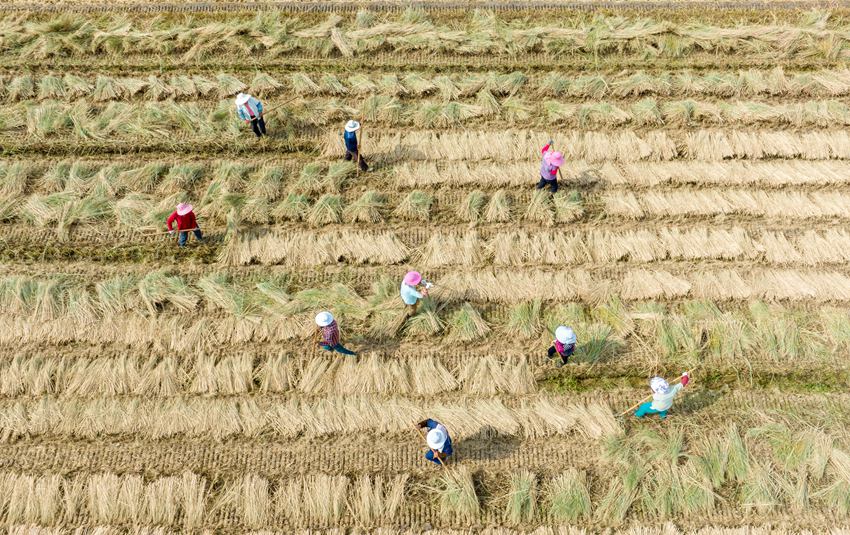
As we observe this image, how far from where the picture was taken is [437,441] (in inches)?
214

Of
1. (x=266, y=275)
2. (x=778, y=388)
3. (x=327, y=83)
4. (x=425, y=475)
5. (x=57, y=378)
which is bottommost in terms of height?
(x=425, y=475)

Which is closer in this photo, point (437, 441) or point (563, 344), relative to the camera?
point (437, 441)

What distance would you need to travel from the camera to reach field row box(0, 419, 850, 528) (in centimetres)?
563

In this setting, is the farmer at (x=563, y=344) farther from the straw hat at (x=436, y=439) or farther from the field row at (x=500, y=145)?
the field row at (x=500, y=145)

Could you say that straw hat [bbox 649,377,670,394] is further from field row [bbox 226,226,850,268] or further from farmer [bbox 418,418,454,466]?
farmer [bbox 418,418,454,466]

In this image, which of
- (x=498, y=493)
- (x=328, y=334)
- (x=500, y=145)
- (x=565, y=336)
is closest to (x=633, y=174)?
(x=500, y=145)

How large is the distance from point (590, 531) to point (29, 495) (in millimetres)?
6266

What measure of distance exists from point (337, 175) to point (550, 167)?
321 centimetres

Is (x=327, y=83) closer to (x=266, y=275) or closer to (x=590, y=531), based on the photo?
(x=266, y=275)

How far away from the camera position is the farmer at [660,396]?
5695mm

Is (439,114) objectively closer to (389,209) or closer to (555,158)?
(389,209)

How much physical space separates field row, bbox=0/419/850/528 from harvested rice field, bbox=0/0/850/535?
3 centimetres

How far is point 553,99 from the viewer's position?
892 centimetres

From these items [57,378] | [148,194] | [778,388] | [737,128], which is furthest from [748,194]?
[57,378]
